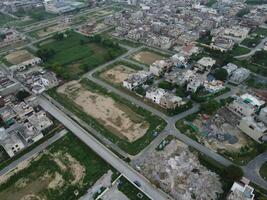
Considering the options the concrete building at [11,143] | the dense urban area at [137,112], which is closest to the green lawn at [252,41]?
the dense urban area at [137,112]

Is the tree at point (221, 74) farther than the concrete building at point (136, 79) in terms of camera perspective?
Yes

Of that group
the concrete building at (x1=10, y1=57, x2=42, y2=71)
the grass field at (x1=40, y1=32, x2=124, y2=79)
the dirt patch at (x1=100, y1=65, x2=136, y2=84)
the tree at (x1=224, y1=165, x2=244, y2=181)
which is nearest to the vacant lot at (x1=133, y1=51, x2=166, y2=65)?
the grass field at (x1=40, y1=32, x2=124, y2=79)

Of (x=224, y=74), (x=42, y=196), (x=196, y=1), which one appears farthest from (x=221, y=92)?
(x=196, y=1)

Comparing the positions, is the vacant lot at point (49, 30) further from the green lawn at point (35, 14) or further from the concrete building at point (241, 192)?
the concrete building at point (241, 192)

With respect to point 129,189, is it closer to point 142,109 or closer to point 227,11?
point 142,109

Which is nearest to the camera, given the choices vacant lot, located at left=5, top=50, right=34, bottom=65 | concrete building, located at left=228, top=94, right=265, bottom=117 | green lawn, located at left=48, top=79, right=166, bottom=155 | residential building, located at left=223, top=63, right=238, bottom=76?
green lawn, located at left=48, top=79, right=166, bottom=155

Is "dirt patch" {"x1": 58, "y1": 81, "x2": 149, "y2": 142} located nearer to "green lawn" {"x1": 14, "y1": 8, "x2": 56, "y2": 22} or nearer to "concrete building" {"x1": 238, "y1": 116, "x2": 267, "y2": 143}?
"concrete building" {"x1": 238, "y1": 116, "x2": 267, "y2": 143}
